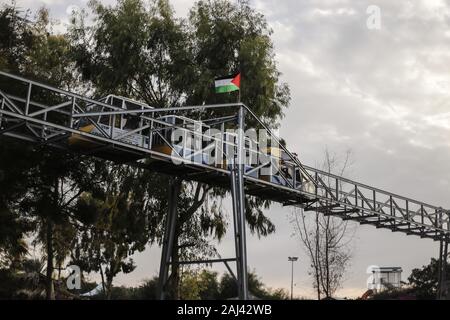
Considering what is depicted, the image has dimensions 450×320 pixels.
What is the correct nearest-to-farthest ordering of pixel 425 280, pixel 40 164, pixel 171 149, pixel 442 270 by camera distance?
pixel 171 149 < pixel 40 164 < pixel 442 270 < pixel 425 280

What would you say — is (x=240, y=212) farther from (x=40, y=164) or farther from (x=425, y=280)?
(x=425, y=280)

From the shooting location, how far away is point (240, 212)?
18.1 m

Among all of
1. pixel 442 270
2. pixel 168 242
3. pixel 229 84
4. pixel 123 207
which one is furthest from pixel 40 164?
pixel 442 270

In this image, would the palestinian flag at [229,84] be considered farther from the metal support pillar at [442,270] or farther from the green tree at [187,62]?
the metal support pillar at [442,270]

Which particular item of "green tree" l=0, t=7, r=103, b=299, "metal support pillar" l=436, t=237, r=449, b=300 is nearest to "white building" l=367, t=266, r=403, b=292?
"metal support pillar" l=436, t=237, r=449, b=300

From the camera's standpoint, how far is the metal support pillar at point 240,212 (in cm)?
1738

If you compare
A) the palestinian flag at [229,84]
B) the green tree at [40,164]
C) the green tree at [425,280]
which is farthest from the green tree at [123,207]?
the green tree at [425,280]

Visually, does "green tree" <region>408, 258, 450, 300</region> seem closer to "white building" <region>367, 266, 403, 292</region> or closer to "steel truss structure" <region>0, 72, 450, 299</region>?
"white building" <region>367, 266, 403, 292</region>

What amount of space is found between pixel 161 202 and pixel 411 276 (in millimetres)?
23474

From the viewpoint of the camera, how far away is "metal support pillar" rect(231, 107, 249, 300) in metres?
17.4

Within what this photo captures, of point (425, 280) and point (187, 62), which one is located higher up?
point (187, 62)

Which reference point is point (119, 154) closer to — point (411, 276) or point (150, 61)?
point (150, 61)
